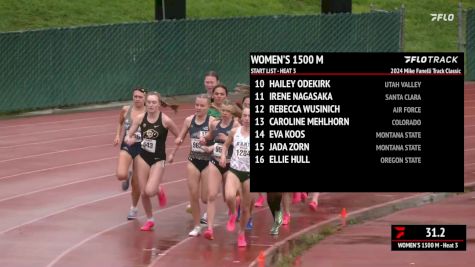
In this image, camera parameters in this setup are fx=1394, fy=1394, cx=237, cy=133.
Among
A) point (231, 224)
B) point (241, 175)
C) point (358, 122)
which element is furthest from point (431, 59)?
point (231, 224)

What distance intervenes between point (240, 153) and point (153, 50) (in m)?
17.1

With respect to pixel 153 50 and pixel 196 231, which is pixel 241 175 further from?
pixel 153 50

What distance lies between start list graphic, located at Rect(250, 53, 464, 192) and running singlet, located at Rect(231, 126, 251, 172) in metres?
4.51

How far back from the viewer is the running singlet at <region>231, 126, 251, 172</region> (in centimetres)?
1723

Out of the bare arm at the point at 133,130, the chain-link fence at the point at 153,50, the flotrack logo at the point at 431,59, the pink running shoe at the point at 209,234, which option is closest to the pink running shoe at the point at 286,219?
the pink running shoe at the point at 209,234

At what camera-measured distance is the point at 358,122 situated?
12422 mm

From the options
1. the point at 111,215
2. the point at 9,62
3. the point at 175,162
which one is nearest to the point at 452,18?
the point at 9,62

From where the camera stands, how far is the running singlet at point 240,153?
56.5 ft

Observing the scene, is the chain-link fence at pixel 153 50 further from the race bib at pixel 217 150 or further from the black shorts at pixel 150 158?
→ the race bib at pixel 217 150

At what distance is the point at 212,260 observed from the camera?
54.9 feet

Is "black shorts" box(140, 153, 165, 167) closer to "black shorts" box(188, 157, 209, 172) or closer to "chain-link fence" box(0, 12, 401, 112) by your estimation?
"black shorts" box(188, 157, 209, 172)

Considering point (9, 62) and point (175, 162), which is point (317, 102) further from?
point (9, 62)

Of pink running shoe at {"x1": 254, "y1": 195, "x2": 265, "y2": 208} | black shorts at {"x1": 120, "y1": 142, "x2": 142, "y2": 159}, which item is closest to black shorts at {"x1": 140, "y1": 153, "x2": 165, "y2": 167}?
black shorts at {"x1": 120, "y1": 142, "x2": 142, "y2": 159}

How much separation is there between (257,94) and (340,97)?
2.64 feet
